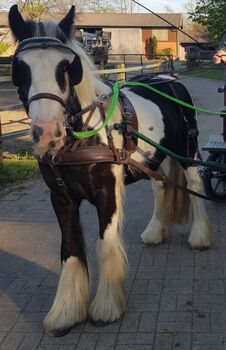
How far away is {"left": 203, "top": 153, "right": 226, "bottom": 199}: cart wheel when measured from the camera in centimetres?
597

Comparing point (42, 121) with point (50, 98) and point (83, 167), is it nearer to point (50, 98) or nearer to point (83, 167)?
point (50, 98)

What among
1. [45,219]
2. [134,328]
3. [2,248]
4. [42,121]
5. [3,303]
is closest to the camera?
[42,121]

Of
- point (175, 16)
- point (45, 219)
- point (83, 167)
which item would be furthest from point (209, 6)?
point (83, 167)

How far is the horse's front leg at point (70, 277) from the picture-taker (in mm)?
3430

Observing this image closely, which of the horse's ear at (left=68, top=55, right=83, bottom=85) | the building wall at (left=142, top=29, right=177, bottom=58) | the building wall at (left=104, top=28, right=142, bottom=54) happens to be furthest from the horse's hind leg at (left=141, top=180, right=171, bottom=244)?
the building wall at (left=104, top=28, right=142, bottom=54)

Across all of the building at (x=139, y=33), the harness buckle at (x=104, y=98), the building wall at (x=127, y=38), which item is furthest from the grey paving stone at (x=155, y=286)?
the building wall at (x=127, y=38)

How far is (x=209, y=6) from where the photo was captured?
119 ft

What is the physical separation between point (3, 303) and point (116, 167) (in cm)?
148

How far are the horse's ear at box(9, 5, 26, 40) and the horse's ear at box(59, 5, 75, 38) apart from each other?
0.23m

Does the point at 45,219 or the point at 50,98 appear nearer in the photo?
the point at 50,98

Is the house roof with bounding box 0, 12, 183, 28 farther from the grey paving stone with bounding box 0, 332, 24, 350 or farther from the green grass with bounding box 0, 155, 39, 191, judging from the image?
the grey paving stone with bounding box 0, 332, 24, 350

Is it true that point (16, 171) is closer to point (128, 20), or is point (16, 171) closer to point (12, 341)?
point (12, 341)

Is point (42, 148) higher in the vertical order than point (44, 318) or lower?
higher

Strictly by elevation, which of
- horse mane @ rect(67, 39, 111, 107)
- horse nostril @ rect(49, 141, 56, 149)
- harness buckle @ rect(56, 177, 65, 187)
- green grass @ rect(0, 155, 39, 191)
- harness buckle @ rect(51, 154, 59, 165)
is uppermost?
horse mane @ rect(67, 39, 111, 107)
